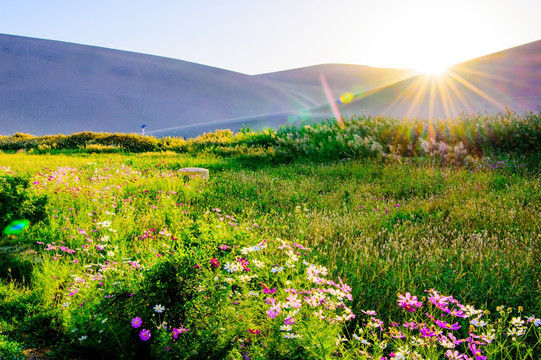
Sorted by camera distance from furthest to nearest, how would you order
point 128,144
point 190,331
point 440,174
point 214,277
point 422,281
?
point 128,144 < point 440,174 < point 422,281 < point 214,277 < point 190,331

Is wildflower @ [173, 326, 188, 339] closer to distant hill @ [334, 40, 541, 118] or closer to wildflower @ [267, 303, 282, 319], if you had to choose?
wildflower @ [267, 303, 282, 319]

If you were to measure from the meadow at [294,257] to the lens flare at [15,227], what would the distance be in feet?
0.18

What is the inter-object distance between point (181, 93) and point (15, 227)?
6891 cm

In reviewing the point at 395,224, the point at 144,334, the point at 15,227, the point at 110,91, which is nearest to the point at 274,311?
the point at 144,334

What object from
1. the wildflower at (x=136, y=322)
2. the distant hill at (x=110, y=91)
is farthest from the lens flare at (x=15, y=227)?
the distant hill at (x=110, y=91)

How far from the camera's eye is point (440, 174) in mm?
6746

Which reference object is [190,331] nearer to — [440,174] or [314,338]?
[314,338]

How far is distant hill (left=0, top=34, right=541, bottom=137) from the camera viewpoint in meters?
33.6

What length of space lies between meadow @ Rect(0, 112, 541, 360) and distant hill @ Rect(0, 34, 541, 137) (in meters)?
20.3

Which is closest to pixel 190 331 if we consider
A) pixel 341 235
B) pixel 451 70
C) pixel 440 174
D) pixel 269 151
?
pixel 341 235

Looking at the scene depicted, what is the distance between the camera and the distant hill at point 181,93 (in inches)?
1324

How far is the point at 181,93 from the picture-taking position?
228 feet

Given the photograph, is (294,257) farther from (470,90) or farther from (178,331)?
(470,90)

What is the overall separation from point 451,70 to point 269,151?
4285 cm
